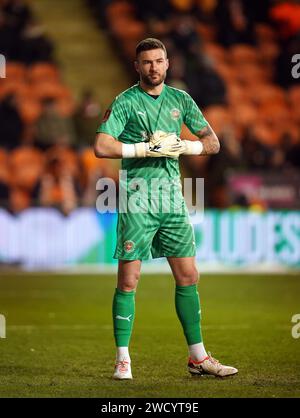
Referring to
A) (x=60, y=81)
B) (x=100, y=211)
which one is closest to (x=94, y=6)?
(x=60, y=81)

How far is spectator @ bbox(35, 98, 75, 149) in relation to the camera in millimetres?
18047

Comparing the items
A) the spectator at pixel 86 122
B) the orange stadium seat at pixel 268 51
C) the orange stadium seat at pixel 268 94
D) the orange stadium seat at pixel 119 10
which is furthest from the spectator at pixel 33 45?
the orange stadium seat at pixel 268 51

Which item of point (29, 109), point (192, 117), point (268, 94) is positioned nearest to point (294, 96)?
point (268, 94)

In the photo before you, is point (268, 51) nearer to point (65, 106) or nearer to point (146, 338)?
point (65, 106)

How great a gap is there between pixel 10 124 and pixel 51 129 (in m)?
0.71

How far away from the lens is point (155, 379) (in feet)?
23.2

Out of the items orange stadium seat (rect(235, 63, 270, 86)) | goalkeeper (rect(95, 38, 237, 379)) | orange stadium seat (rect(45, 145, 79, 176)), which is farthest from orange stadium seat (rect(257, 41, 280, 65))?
goalkeeper (rect(95, 38, 237, 379))

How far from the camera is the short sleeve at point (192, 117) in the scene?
737 centimetres

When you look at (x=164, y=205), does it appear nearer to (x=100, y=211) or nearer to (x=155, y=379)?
(x=155, y=379)

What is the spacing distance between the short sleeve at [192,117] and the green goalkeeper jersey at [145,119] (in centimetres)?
4

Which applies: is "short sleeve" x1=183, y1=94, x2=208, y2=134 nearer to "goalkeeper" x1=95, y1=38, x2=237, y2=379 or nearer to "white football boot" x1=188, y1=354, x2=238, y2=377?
"goalkeeper" x1=95, y1=38, x2=237, y2=379

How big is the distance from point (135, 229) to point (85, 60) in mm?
15089

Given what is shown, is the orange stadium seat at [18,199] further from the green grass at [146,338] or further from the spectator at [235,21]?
the spectator at [235,21]

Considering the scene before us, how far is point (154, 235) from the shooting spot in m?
7.34
